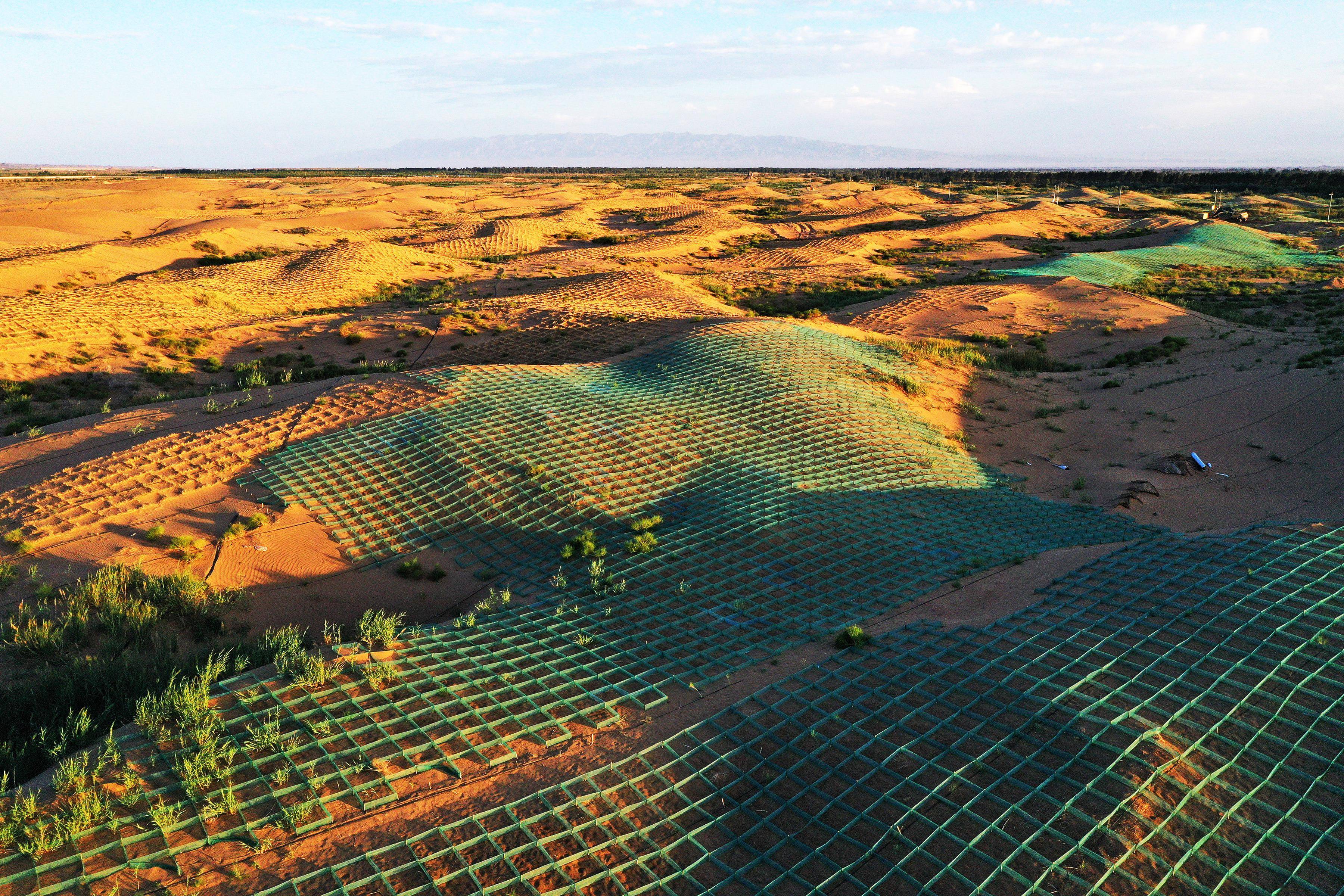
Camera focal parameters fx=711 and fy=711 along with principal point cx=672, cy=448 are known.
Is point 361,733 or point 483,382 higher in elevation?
point 483,382

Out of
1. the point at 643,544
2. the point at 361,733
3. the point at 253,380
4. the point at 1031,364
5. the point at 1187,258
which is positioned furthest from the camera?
the point at 1187,258

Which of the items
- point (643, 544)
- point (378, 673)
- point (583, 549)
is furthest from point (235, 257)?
point (378, 673)

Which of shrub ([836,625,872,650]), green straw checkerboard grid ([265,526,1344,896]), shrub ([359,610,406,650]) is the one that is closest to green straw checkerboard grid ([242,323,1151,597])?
shrub ([836,625,872,650])

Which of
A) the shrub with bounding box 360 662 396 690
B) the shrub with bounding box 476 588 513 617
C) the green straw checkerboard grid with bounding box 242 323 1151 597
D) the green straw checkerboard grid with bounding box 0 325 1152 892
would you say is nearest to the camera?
the green straw checkerboard grid with bounding box 0 325 1152 892

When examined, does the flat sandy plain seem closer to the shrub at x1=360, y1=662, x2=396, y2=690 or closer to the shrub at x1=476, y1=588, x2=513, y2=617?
the shrub at x1=360, y1=662, x2=396, y2=690

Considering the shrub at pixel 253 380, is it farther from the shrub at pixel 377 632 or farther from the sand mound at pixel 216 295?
the shrub at pixel 377 632

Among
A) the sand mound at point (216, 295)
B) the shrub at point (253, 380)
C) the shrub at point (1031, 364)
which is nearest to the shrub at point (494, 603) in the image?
the shrub at point (253, 380)

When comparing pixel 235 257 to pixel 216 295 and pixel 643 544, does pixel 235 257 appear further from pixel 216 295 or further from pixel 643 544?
pixel 643 544
